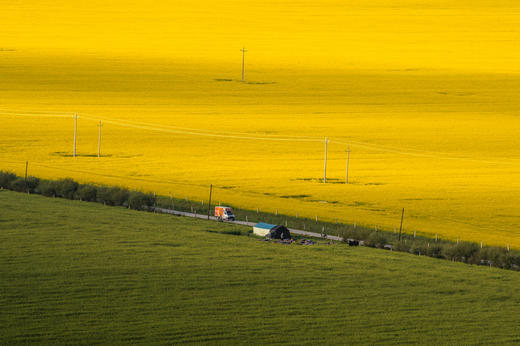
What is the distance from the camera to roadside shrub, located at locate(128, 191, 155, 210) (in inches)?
1975

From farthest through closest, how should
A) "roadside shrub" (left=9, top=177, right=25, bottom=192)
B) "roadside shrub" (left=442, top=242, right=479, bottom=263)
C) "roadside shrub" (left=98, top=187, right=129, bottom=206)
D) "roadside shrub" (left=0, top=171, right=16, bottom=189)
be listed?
"roadside shrub" (left=0, top=171, right=16, bottom=189)
"roadside shrub" (left=9, top=177, right=25, bottom=192)
"roadside shrub" (left=98, top=187, right=129, bottom=206)
"roadside shrub" (left=442, top=242, right=479, bottom=263)

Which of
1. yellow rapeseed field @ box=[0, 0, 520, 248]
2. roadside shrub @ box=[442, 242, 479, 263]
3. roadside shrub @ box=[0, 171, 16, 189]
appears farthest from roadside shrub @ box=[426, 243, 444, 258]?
roadside shrub @ box=[0, 171, 16, 189]

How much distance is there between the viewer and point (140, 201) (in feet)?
165

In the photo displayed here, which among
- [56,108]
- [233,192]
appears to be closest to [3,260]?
[233,192]

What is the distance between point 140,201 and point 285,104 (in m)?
42.0

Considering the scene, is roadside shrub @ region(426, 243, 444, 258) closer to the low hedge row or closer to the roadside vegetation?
the roadside vegetation

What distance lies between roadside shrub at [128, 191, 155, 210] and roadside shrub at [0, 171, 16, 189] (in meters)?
8.79

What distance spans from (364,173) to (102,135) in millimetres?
22485

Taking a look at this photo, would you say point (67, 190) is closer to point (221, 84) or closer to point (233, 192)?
point (233, 192)

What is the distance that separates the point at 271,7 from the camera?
456ft

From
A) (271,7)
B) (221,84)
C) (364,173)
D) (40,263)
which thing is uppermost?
(271,7)

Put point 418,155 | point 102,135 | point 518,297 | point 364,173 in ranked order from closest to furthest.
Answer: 1. point 518,297
2. point 364,173
3. point 418,155
4. point 102,135

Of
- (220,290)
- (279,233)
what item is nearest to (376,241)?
(279,233)

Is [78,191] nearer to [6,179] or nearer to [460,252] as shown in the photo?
[6,179]
